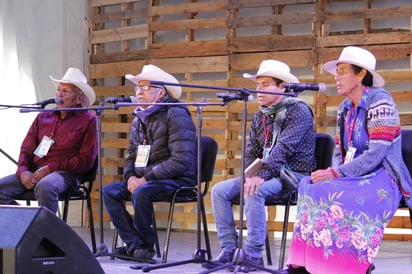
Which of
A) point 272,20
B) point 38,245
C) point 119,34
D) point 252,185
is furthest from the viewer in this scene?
point 119,34

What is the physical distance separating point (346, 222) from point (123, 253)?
1867 mm

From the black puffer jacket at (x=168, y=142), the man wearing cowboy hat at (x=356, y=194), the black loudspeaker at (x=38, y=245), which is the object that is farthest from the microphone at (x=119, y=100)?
the black loudspeaker at (x=38, y=245)

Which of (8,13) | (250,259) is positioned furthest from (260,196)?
(8,13)

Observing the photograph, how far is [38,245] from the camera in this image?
3025mm

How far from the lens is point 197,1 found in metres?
8.05

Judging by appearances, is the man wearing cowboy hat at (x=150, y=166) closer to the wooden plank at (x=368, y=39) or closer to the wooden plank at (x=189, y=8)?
the wooden plank at (x=368, y=39)

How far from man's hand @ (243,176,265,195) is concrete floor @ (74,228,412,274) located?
0.48m

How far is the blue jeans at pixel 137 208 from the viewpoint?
18.3ft

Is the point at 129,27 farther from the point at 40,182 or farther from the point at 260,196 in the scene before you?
the point at 260,196

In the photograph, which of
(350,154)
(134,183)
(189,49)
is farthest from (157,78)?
(189,49)

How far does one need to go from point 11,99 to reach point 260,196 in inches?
159

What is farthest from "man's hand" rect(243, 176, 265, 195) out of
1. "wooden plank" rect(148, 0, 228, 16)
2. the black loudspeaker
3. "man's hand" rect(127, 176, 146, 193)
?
"wooden plank" rect(148, 0, 228, 16)

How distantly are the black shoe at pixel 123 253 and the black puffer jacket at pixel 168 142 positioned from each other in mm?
486

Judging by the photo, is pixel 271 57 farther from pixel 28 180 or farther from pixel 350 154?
pixel 350 154
